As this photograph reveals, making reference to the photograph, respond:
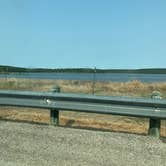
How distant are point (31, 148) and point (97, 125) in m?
3.40

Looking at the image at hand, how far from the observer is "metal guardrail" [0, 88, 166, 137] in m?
9.87

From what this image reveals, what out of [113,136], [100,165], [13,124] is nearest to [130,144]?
[113,136]

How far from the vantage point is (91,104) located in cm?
1055

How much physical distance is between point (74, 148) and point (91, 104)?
2281 millimetres

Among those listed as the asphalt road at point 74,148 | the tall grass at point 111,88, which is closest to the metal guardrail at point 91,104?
the asphalt road at point 74,148

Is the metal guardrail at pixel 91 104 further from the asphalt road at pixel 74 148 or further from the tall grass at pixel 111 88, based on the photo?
the tall grass at pixel 111 88

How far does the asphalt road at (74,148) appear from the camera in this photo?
7.50m

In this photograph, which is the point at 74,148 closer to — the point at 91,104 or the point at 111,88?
the point at 91,104

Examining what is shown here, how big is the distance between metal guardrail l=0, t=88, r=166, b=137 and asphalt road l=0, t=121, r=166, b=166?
21.9 inches

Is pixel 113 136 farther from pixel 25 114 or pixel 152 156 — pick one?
pixel 25 114

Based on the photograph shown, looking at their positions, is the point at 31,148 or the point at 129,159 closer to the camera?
the point at 129,159

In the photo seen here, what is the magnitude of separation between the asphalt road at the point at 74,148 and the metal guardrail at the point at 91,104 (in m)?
0.56

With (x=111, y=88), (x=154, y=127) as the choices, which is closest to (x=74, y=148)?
(x=154, y=127)

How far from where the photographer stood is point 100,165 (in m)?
7.26
